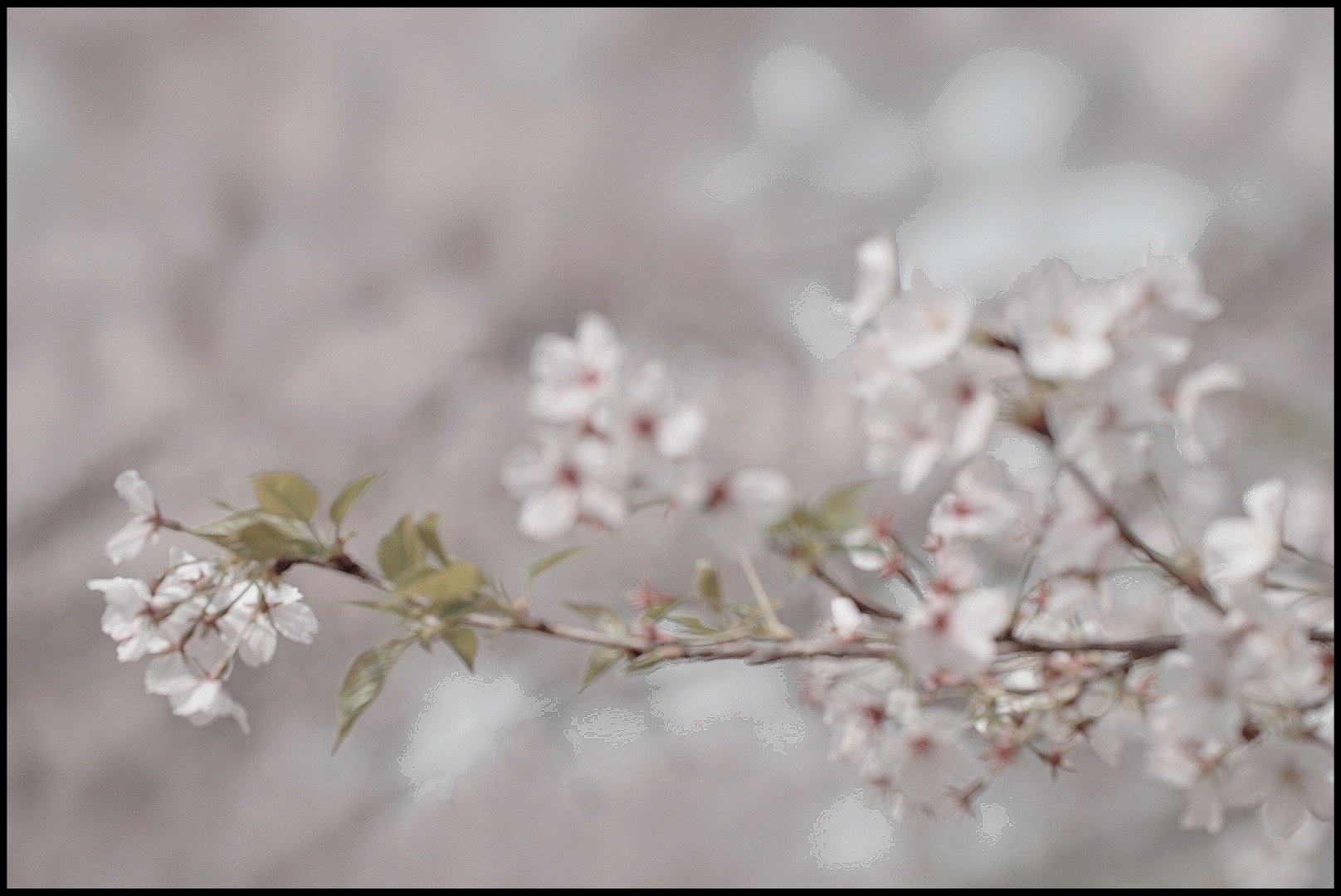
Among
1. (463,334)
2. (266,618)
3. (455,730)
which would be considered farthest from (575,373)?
(455,730)

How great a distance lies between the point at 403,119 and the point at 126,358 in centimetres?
40

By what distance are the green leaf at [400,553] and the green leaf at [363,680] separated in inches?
0.8

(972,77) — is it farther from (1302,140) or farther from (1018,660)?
(1018,660)

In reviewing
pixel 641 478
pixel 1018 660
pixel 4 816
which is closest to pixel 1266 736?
pixel 1018 660

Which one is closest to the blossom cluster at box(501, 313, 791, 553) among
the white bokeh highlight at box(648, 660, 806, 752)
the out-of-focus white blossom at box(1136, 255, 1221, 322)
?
the out-of-focus white blossom at box(1136, 255, 1221, 322)

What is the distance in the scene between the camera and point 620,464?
0.21 m

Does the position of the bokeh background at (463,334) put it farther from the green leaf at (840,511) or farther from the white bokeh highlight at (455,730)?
the green leaf at (840,511)

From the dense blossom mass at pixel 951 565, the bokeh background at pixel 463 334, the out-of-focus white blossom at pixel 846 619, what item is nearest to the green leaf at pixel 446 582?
the dense blossom mass at pixel 951 565

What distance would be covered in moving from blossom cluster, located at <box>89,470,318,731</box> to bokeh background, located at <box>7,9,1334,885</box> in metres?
0.75

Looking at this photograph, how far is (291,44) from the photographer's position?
104 cm

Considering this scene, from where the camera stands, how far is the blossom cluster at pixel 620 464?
208 mm

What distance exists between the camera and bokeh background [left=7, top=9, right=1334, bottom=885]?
1.05 meters

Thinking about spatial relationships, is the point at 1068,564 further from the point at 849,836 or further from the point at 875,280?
the point at 849,836

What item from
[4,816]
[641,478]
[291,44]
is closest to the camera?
[641,478]
